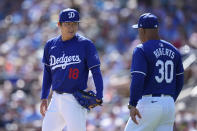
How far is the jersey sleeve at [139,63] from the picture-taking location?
6543mm

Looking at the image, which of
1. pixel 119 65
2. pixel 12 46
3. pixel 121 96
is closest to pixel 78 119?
pixel 121 96

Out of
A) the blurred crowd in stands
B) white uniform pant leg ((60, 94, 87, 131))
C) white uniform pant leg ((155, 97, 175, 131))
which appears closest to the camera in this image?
white uniform pant leg ((155, 97, 175, 131))

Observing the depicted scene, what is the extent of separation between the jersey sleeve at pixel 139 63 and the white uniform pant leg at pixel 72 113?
3.15 ft

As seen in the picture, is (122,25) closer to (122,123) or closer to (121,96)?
(121,96)

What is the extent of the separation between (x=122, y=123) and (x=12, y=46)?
6.55 metres

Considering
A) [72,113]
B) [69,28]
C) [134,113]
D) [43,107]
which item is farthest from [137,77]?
[43,107]

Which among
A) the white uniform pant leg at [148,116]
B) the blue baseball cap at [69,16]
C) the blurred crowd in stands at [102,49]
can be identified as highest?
the blue baseball cap at [69,16]

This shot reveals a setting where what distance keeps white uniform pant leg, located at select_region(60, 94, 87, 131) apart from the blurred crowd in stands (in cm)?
426

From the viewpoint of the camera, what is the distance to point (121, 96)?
12883 mm

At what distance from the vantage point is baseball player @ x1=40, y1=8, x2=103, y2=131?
23.5 ft

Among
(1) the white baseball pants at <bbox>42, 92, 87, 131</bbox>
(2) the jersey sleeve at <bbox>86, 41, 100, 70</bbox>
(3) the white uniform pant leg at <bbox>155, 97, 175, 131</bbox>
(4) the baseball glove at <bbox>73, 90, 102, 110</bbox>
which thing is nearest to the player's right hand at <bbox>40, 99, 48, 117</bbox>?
(1) the white baseball pants at <bbox>42, 92, 87, 131</bbox>

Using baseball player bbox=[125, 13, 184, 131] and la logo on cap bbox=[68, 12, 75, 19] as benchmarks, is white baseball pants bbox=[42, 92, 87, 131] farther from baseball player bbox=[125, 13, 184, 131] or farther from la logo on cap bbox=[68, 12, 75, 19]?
la logo on cap bbox=[68, 12, 75, 19]

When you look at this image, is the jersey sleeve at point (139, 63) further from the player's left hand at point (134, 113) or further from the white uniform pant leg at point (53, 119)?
the white uniform pant leg at point (53, 119)

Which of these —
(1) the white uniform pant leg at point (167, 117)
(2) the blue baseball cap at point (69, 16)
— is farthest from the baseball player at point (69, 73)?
(1) the white uniform pant leg at point (167, 117)
